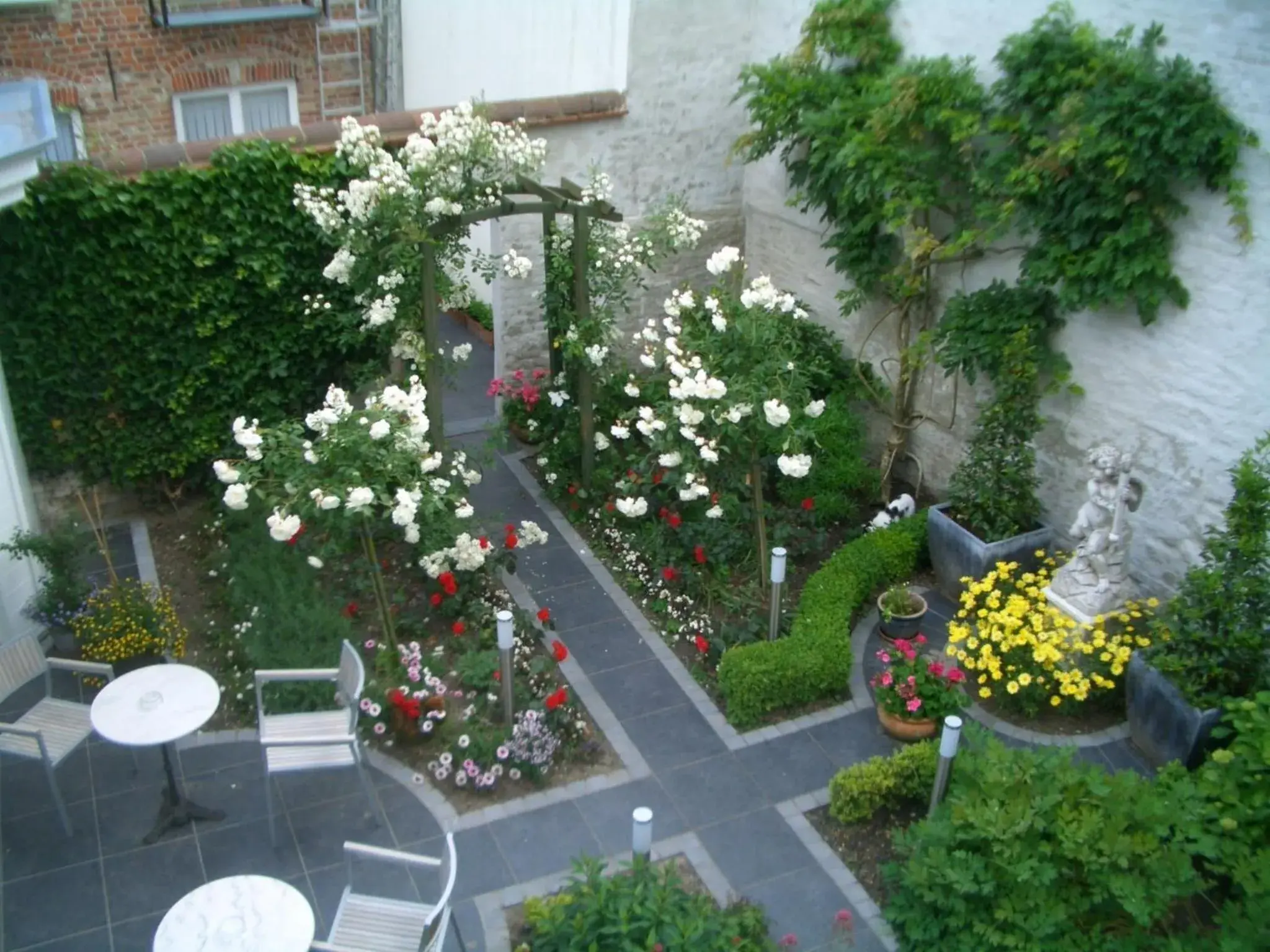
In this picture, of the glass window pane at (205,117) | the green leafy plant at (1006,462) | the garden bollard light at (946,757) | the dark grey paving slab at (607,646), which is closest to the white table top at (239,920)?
the dark grey paving slab at (607,646)

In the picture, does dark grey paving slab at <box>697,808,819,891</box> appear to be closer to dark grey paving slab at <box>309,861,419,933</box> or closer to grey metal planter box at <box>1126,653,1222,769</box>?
dark grey paving slab at <box>309,861,419,933</box>

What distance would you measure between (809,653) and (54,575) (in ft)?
16.7

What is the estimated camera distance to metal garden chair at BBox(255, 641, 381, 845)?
21.8 feet

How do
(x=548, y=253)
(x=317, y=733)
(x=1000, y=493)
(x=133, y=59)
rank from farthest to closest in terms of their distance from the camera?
(x=133, y=59)
(x=548, y=253)
(x=1000, y=493)
(x=317, y=733)

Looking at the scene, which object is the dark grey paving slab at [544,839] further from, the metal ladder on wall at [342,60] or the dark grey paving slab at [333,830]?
the metal ladder on wall at [342,60]

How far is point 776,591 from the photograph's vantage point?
810 centimetres

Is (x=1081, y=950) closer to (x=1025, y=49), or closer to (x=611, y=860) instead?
(x=611, y=860)

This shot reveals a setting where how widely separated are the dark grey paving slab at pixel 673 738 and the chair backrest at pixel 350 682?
183cm

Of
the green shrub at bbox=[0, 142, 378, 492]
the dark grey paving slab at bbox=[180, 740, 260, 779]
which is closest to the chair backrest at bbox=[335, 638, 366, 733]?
the dark grey paving slab at bbox=[180, 740, 260, 779]

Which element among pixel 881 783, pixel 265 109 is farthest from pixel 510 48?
pixel 881 783

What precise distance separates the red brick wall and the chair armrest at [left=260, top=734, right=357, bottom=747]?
21.6 feet

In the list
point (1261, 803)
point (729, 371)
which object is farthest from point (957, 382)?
point (1261, 803)

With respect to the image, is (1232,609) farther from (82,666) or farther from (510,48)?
(510,48)

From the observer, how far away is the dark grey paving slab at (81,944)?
6.18m
